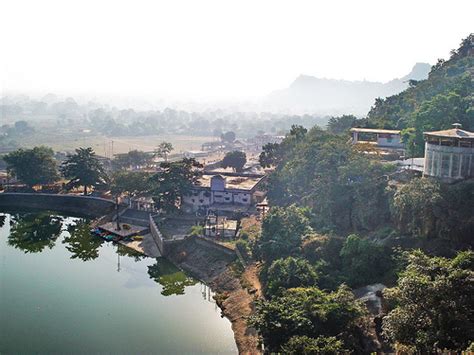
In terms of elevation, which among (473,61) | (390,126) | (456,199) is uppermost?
(473,61)

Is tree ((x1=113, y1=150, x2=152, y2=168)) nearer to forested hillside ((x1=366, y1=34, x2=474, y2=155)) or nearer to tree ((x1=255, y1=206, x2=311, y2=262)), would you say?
forested hillside ((x1=366, y1=34, x2=474, y2=155))

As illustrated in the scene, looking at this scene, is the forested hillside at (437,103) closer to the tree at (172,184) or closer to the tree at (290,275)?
the tree at (290,275)

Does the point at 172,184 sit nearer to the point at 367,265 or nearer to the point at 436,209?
the point at 367,265

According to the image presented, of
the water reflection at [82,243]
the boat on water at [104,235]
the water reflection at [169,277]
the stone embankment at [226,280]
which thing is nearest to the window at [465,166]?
the stone embankment at [226,280]

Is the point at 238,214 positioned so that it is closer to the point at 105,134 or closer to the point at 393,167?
the point at 393,167

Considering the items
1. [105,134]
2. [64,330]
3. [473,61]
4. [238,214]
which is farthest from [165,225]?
[105,134]

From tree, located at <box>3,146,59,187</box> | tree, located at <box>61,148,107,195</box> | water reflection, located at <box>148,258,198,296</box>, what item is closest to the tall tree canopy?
water reflection, located at <box>148,258,198,296</box>
